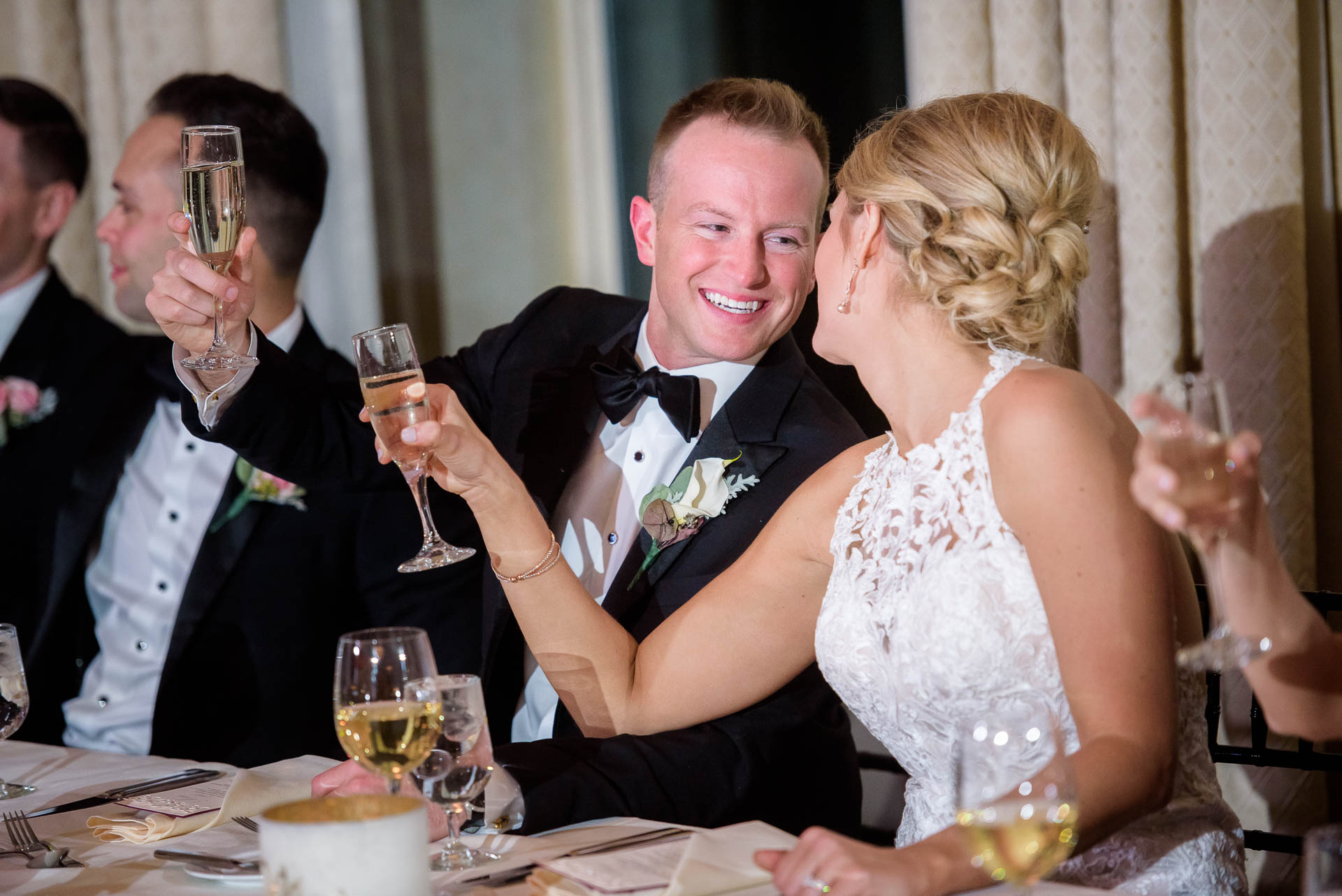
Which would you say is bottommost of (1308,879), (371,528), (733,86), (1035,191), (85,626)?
(85,626)

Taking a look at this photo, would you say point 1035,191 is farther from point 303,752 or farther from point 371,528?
point 303,752

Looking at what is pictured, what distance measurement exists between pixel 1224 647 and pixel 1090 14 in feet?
6.02

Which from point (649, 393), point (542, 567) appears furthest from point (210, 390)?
point (649, 393)

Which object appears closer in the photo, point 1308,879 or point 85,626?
point 1308,879

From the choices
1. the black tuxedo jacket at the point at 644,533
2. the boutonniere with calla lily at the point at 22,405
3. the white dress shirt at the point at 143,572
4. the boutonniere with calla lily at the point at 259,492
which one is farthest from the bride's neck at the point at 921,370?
the boutonniere with calla lily at the point at 22,405

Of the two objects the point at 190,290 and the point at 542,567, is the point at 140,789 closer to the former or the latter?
the point at 542,567

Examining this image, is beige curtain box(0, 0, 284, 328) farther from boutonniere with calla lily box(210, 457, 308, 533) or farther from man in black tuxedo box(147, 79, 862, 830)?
man in black tuxedo box(147, 79, 862, 830)

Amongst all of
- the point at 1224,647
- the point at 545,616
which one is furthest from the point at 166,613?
the point at 1224,647

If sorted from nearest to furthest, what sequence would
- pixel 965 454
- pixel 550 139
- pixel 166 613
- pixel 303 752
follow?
pixel 965 454
pixel 303 752
pixel 166 613
pixel 550 139

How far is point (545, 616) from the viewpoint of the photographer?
2076 millimetres

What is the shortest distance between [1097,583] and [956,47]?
1.70 meters

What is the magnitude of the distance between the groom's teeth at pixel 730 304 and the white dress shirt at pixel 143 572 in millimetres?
1280

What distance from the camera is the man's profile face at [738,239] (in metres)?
2.50

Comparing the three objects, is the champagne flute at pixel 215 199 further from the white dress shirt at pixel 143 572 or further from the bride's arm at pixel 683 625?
the white dress shirt at pixel 143 572
